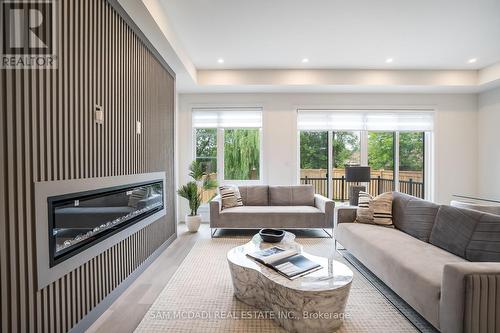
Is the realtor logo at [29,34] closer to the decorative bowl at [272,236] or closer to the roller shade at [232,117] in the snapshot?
the decorative bowl at [272,236]

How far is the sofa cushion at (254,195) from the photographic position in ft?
15.8

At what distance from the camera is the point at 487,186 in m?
5.05

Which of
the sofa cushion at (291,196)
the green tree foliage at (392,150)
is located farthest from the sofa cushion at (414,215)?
the green tree foliage at (392,150)

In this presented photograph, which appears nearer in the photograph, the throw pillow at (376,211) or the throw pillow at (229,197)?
the throw pillow at (376,211)

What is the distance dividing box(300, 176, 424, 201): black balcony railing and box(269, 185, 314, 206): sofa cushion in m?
0.66

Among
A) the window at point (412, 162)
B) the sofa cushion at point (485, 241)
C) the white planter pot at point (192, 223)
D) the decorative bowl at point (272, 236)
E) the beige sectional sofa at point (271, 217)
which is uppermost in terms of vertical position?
the window at point (412, 162)

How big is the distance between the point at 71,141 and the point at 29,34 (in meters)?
0.68

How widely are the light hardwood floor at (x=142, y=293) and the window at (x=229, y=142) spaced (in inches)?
70.8

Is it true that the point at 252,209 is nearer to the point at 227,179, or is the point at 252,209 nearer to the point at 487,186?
the point at 227,179

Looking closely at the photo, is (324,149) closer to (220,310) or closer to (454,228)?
(454,228)

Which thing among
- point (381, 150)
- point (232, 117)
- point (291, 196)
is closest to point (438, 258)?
point (291, 196)

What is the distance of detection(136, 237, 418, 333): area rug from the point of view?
1921mm

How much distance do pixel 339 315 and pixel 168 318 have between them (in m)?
1.31

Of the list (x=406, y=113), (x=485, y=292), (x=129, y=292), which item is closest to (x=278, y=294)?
(x=485, y=292)
